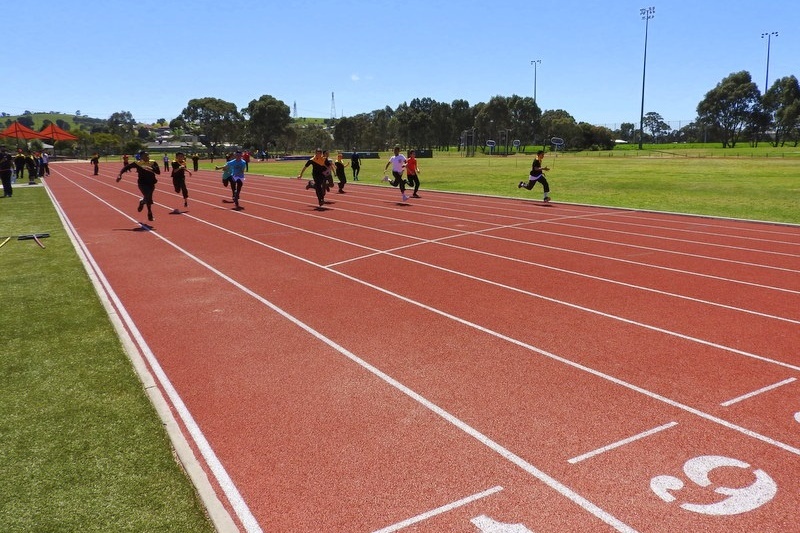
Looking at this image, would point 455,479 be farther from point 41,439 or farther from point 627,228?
point 627,228

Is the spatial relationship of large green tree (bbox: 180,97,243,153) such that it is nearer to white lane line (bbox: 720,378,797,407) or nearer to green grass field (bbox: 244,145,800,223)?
green grass field (bbox: 244,145,800,223)

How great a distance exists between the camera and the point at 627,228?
15.5m

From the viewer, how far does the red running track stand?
3.80m

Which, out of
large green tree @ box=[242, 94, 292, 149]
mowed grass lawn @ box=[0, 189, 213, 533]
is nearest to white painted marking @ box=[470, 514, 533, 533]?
mowed grass lawn @ box=[0, 189, 213, 533]

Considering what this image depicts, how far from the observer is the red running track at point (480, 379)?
380 cm

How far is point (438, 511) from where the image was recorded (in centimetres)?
367

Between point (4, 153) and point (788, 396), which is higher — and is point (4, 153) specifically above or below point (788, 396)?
above

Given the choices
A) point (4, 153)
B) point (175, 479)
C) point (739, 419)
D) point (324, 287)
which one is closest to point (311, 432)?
point (175, 479)

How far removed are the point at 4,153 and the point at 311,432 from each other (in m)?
27.3

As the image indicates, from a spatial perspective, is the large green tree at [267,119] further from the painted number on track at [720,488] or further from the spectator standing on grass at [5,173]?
the painted number on track at [720,488]

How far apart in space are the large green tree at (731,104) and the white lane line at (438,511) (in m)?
119

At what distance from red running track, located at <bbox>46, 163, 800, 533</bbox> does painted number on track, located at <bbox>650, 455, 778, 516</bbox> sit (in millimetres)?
13

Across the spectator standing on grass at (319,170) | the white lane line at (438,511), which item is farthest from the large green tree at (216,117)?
the white lane line at (438,511)

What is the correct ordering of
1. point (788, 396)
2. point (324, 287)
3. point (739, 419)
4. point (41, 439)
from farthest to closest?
point (324, 287)
point (788, 396)
point (739, 419)
point (41, 439)
